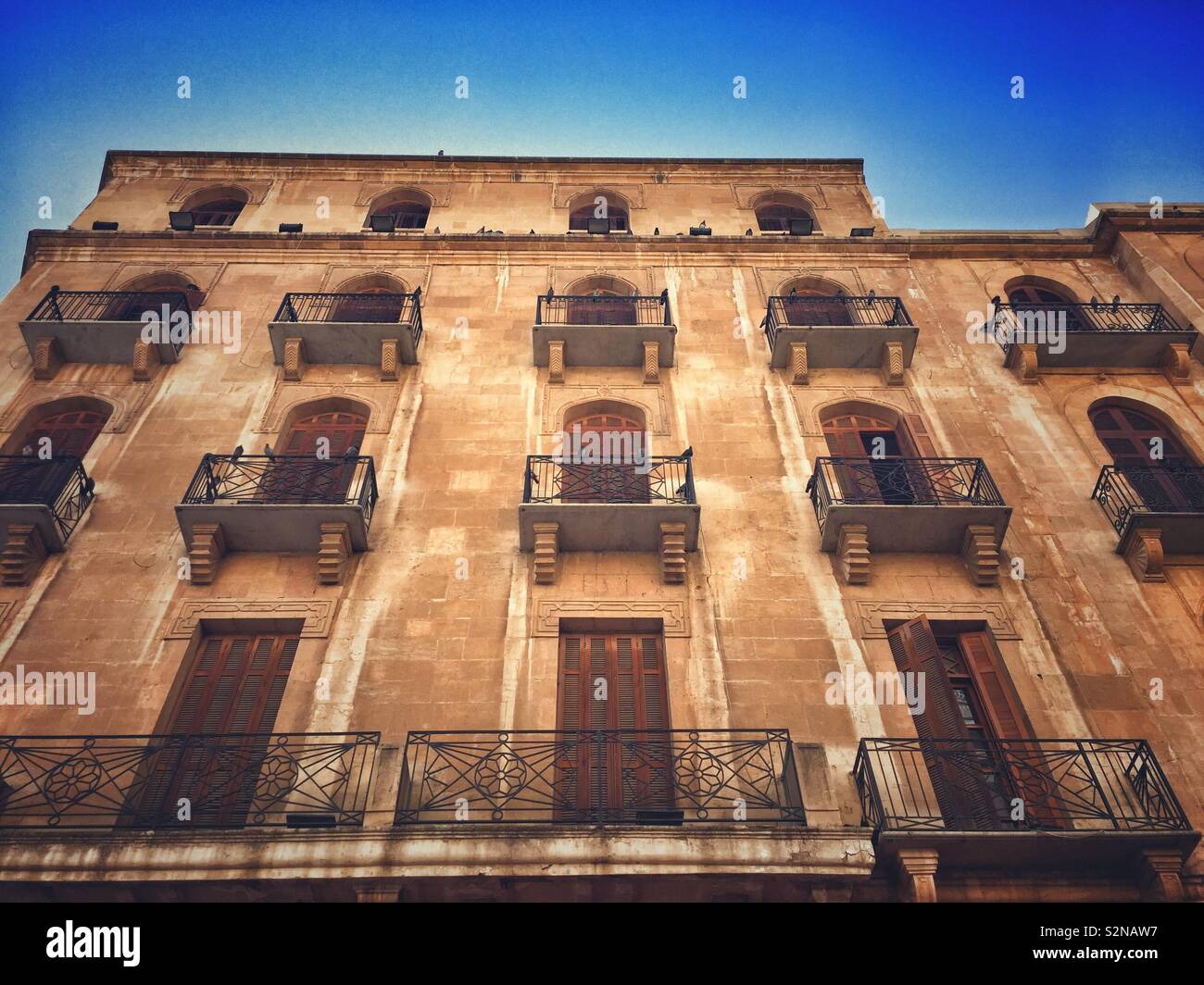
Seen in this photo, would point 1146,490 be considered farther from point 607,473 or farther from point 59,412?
point 59,412

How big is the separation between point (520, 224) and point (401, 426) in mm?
7352

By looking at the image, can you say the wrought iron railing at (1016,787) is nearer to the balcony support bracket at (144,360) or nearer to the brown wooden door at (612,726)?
the brown wooden door at (612,726)

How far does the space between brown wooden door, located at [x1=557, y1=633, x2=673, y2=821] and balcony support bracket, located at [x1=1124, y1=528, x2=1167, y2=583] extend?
7255 millimetres

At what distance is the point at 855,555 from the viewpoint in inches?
527

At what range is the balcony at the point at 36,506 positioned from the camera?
13102 millimetres

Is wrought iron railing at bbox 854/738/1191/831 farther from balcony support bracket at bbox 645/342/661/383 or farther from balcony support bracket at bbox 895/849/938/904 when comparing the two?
balcony support bracket at bbox 645/342/661/383

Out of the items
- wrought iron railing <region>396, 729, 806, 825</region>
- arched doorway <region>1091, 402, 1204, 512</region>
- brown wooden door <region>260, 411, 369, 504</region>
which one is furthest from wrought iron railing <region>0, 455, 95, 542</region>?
arched doorway <region>1091, 402, 1204, 512</region>

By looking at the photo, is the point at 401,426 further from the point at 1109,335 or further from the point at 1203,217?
the point at 1203,217

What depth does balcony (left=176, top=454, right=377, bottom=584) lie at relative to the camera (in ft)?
43.4

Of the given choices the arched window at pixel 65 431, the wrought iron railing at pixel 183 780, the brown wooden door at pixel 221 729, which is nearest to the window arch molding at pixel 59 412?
the arched window at pixel 65 431

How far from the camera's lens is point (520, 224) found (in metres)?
21.1

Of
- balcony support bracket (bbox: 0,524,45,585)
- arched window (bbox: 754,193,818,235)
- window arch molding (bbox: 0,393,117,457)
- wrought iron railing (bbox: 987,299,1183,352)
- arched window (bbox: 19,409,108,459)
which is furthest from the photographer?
arched window (bbox: 754,193,818,235)

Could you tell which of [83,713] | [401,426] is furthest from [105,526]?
[401,426]

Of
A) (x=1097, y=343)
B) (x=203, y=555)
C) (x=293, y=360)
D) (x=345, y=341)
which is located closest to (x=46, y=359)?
(x=293, y=360)
